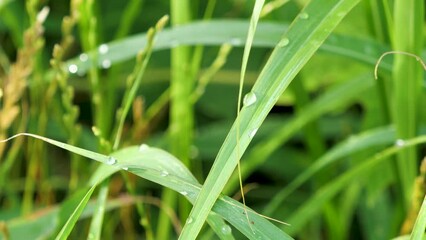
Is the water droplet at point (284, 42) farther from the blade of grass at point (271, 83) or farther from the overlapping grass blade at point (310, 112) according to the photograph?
the overlapping grass blade at point (310, 112)

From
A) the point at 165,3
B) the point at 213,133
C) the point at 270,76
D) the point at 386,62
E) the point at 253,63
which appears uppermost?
the point at 165,3

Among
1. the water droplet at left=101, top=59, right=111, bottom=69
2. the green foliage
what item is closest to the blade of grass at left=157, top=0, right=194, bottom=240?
the green foliage

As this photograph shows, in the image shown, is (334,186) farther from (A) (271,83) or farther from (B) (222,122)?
(B) (222,122)

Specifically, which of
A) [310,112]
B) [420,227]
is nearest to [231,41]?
[310,112]

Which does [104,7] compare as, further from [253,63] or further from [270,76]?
[270,76]

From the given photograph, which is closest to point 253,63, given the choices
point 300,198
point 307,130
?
point 300,198

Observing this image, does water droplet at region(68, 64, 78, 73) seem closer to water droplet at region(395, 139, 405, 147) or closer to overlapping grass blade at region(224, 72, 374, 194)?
overlapping grass blade at region(224, 72, 374, 194)

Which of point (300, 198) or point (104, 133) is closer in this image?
point (104, 133)

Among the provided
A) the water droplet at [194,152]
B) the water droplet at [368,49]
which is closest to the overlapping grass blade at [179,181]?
the water droplet at [368,49]
